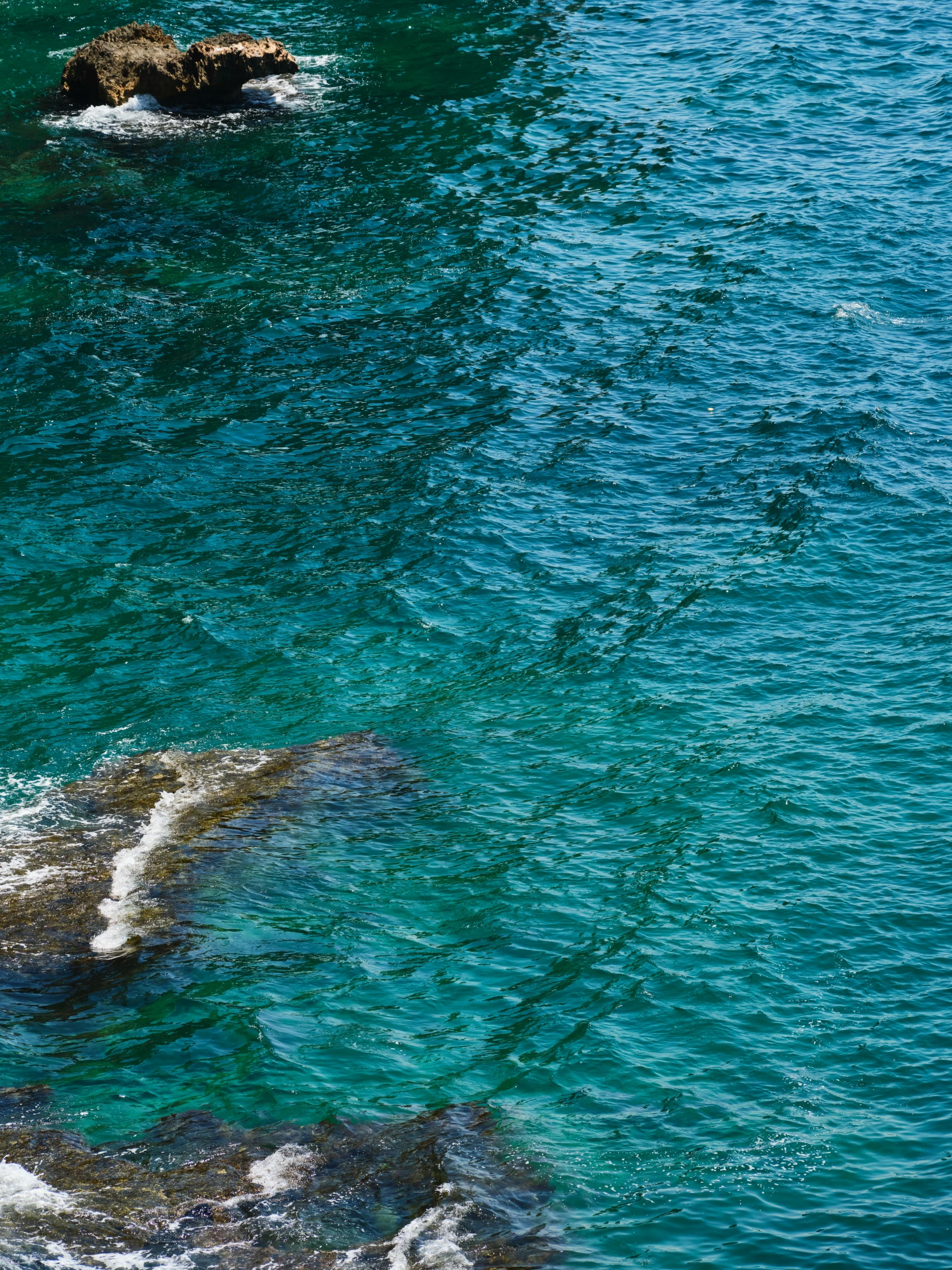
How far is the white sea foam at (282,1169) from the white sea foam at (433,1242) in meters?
1.82

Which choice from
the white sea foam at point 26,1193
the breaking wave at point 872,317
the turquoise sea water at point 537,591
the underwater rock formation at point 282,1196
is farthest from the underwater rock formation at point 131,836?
the breaking wave at point 872,317

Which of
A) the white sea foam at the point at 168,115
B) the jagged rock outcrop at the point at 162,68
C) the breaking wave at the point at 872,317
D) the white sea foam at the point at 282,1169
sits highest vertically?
the jagged rock outcrop at the point at 162,68

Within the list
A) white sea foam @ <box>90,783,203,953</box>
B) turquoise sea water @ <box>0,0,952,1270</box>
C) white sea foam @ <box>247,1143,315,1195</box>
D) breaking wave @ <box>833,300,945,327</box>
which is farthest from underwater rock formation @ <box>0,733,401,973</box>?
breaking wave @ <box>833,300,945,327</box>

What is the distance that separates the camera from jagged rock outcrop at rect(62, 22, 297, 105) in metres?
55.6

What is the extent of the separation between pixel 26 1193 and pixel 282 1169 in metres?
3.45

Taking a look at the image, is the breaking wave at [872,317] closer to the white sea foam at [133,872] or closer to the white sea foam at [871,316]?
the white sea foam at [871,316]

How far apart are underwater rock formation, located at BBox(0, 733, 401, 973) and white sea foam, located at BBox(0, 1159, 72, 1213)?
4276 millimetres

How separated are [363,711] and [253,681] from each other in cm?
262

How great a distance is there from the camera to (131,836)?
25.7m

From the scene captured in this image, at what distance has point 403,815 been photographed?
2708cm

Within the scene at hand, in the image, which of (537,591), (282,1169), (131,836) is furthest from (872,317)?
(282,1169)

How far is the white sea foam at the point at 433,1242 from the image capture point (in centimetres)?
1797

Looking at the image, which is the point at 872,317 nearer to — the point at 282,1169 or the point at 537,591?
the point at 537,591

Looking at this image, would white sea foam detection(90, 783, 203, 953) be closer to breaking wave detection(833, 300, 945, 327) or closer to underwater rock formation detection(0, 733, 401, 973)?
underwater rock formation detection(0, 733, 401, 973)
